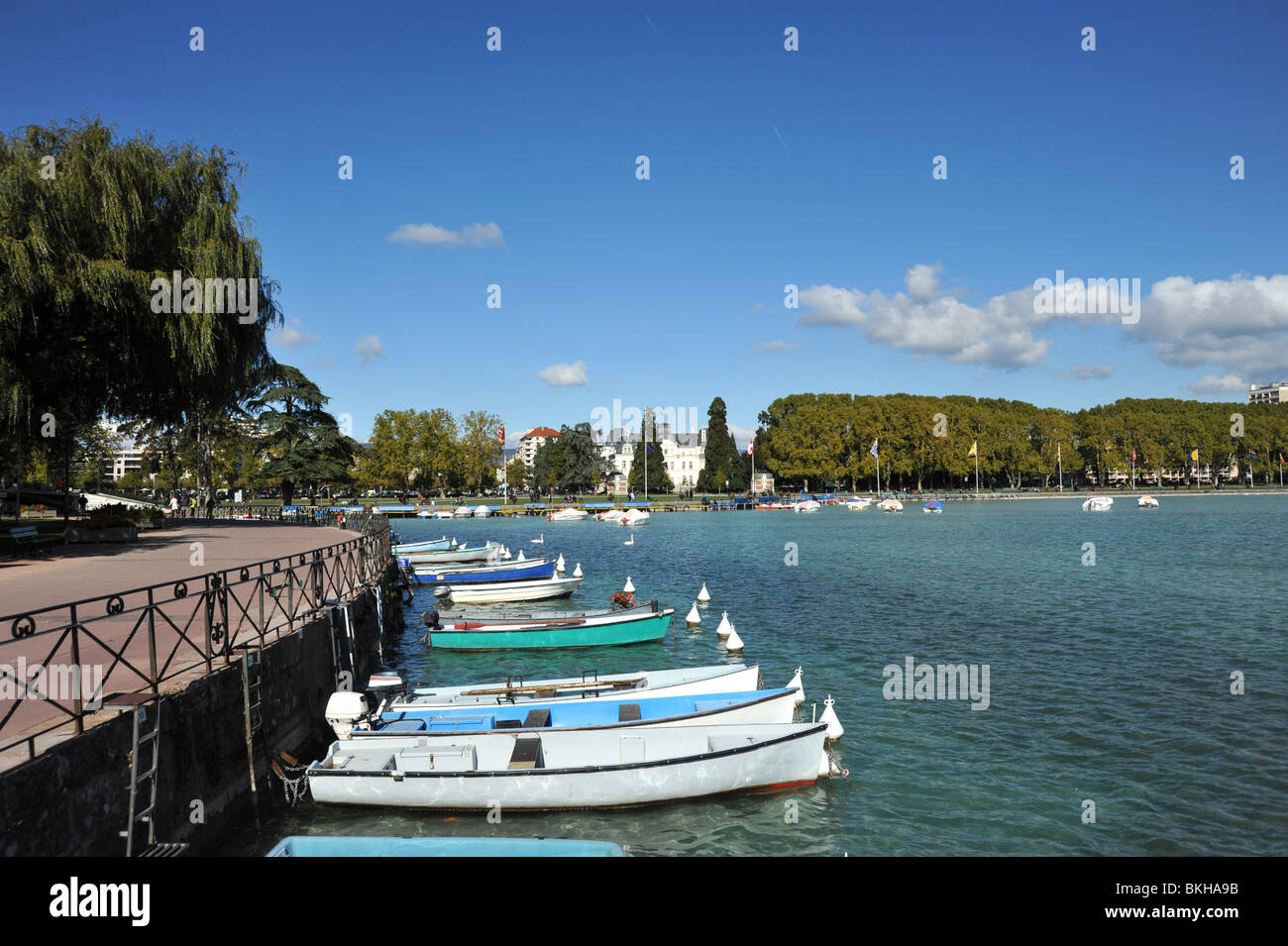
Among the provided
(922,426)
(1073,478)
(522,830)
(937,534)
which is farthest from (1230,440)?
(522,830)

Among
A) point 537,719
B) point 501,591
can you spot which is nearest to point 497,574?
point 501,591

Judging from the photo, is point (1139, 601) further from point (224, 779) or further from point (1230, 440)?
point (1230, 440)

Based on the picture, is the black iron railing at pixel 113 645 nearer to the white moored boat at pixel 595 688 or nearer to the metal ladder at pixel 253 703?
the metal ladder at pixel 253 703

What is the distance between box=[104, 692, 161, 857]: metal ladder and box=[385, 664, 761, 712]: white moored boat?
6045 mm

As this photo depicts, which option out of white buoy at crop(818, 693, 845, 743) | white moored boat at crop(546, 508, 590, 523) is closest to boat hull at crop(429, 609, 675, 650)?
white buoy at crop(818, 693, 845, 743)

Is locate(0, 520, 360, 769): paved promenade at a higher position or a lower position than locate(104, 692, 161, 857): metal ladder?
higher

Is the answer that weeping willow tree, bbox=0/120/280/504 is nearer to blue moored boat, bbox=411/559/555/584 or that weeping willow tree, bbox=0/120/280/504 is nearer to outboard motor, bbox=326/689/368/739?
blue moored boat, bbox=411/559/555/584

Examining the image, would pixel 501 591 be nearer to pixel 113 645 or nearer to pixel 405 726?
pixel 405 726

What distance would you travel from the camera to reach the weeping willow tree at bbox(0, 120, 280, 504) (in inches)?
915

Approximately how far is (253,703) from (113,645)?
2.77m

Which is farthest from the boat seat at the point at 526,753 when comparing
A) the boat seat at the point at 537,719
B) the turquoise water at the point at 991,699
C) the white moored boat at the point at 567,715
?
the turquoise water at the point at 991,699

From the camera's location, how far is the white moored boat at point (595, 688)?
1573 cm

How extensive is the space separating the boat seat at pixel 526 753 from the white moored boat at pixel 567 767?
2cm
